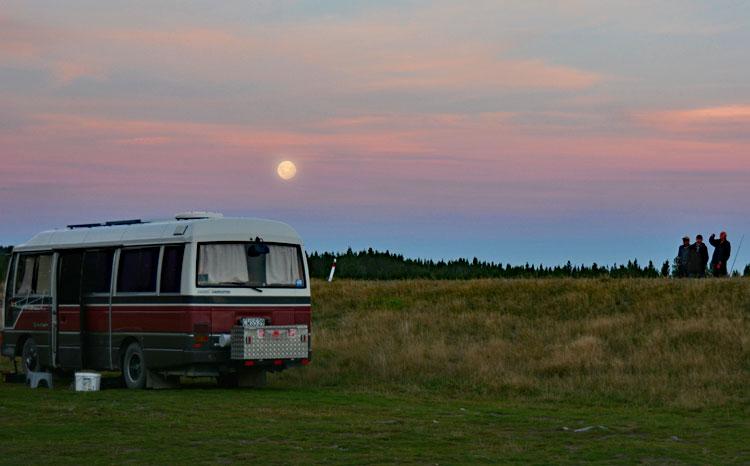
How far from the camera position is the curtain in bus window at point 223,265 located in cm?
2361

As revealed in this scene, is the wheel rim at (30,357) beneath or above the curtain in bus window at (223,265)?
beneath

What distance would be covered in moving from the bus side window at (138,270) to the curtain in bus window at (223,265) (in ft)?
4.07

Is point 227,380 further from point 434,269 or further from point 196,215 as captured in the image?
point 434,269

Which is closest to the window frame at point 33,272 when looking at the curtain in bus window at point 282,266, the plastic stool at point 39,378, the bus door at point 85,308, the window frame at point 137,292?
the bus door at point 85,308

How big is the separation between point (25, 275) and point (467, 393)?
35.0ft

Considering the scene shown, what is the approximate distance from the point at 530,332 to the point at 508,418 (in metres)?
15.1

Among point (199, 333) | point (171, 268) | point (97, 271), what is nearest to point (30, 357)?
point (97, 271)

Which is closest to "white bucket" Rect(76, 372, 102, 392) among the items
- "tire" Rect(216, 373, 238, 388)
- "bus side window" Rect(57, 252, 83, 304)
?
"bus side window" Rect(57, 252, 83, 304)

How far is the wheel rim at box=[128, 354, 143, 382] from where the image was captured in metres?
25.0

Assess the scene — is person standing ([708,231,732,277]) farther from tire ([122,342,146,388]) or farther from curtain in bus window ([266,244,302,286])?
tire ([122,342,146,388])

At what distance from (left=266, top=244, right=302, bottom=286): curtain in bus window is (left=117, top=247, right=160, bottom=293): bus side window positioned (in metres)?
2.25

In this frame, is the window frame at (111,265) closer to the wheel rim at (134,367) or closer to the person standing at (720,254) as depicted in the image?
the wheel rim at (134,367)

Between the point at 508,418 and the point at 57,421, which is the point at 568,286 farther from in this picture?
the point at 57,421

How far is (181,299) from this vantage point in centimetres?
2359
